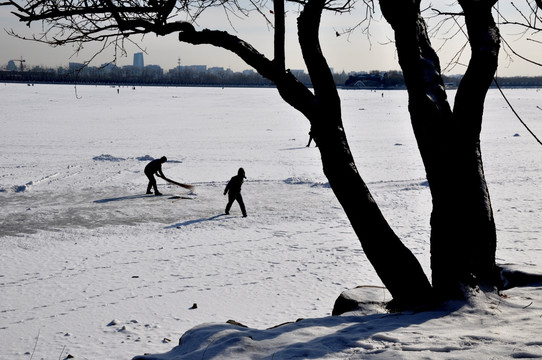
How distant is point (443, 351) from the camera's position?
3879mm

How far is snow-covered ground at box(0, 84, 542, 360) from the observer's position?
436 centimetres

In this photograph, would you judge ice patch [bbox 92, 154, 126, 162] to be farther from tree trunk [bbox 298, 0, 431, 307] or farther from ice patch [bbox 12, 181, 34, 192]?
tree trunk [bbox 298, 0, 431, 307]

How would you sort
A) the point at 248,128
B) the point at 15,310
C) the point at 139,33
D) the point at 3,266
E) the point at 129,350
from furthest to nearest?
the point at 248,128 → the point at 3,266 → the point at 15,310 → the point at 129,350 → the point at 139,33

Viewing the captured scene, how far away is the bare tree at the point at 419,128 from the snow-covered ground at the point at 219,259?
1.34 ft

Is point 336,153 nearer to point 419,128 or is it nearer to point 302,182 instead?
point 419,128

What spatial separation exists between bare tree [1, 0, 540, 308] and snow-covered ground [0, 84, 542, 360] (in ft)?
1.34

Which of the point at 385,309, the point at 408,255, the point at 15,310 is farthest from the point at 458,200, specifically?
the point at 15,310

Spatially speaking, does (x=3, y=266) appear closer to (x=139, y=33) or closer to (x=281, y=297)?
(x=281, y=297)

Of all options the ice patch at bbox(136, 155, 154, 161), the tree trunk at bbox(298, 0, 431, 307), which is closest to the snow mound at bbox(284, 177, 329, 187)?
the ice patch at bbox(136, 155, 154, 161)

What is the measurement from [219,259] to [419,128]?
17.2 ft

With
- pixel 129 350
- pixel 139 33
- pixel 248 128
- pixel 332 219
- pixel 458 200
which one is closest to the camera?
pixel 458 200

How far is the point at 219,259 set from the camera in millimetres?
9594

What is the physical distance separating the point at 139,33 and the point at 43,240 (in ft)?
21.9

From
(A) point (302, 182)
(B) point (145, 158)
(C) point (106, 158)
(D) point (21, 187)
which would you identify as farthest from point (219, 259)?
(C) point (106, 158)
